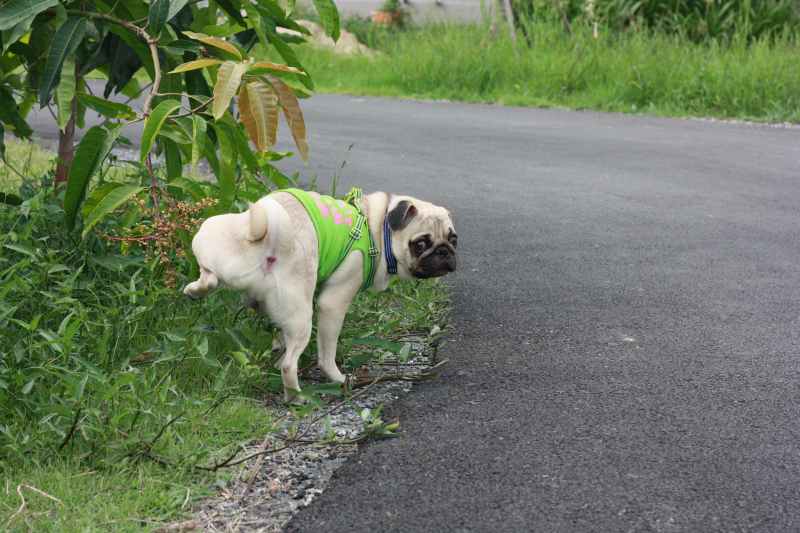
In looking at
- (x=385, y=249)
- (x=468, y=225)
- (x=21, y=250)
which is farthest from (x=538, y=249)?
(x=21, y=250)

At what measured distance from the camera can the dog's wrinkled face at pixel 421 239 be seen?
4.26m

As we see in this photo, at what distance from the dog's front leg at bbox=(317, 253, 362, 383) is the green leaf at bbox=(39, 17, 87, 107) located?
1.37 metres

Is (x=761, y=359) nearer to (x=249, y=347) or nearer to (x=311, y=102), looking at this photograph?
(x=249, y=347)

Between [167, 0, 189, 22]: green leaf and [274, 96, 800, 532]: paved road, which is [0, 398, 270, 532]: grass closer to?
[274, 96, 800, 532]: paved road

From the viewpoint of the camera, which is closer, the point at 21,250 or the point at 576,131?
the point at 21,250

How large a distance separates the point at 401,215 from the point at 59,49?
1.52 m

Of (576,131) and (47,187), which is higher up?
(47,187)

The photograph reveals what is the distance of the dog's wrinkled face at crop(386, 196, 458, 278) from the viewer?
4.26 m

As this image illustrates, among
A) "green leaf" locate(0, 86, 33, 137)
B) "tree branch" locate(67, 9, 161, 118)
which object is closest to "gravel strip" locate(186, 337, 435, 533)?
"tree branch" locate(67, 9, 161, 118)

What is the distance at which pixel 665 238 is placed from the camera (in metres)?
7.09

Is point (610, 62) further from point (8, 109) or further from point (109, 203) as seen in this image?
point (109, 203)

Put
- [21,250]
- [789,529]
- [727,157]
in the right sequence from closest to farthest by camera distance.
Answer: [789,529]
[21,250]
[727,157]

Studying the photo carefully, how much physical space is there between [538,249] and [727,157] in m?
4.00

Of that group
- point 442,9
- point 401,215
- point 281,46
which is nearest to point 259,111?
point 401,215
